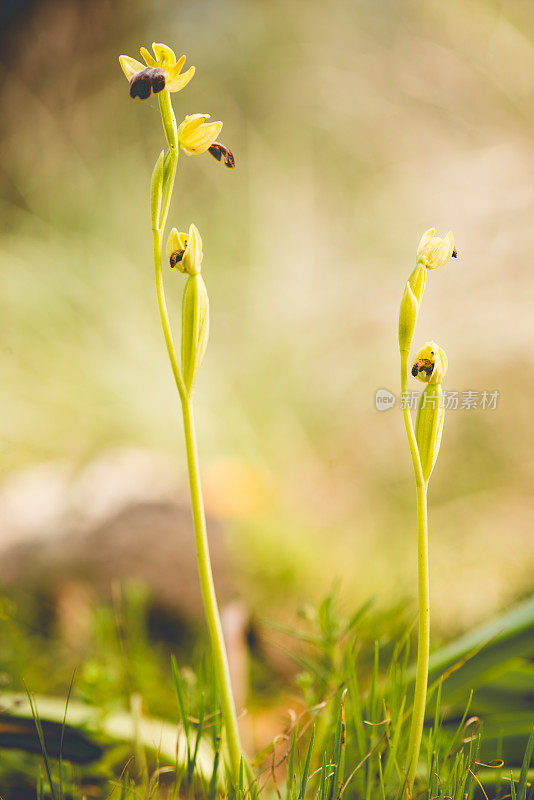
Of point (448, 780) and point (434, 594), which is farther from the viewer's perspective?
point (434, 594)

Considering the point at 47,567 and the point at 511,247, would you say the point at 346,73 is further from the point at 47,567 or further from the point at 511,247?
the point at 47,567

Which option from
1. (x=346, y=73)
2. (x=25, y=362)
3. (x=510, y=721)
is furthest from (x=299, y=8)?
(x=510, y=721)

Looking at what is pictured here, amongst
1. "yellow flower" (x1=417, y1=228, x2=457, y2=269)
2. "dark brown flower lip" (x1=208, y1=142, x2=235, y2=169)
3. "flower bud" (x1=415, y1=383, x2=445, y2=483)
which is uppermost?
"dark brown flower lip" (x1=208, y1=142, x2=235, y2=169)

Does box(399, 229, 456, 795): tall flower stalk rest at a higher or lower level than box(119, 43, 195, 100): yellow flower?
lower

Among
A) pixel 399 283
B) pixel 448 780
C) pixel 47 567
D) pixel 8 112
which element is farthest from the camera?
pixel 8 112

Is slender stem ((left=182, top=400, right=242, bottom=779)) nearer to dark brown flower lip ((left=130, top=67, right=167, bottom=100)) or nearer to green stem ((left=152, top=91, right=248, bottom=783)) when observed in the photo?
green stem ((left=152, top=91, right=248, bottom=783))

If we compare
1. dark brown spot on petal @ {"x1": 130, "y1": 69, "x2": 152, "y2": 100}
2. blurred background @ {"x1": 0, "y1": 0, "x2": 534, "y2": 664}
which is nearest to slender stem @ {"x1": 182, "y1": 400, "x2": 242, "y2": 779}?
dark brown spot on petal @ {"x1": 130, "y1": 69, "x2": 152, "y2": 100}

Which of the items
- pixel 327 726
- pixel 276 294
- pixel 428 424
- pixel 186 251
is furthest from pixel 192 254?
pixel 276 294

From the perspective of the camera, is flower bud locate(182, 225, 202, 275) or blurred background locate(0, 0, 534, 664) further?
blurred background locate(0, 0, 534, 664)
